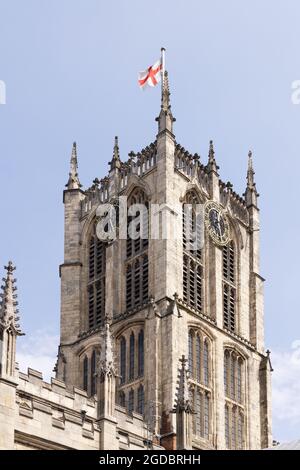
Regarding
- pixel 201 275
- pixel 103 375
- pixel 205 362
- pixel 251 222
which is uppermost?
pixel 251 222

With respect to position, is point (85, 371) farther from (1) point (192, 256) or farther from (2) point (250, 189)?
(2) point (250, 189)

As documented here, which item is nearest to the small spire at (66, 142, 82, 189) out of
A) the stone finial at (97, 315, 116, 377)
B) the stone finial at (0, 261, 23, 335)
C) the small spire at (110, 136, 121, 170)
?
the small spire at (110, 136, 121, 170)

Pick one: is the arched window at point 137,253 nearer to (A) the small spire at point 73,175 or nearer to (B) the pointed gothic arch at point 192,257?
(B) the pointed gothic arch at point 192,257

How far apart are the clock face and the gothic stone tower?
92 millimetres

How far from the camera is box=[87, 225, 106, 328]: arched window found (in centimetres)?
7550

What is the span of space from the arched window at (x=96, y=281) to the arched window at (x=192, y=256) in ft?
19.4

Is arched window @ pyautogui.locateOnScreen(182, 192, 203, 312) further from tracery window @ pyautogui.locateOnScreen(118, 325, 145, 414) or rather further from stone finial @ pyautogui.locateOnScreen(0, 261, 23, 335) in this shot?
stone finial @ pyautogui.locateOnScreen(0, 261, 23, 335)

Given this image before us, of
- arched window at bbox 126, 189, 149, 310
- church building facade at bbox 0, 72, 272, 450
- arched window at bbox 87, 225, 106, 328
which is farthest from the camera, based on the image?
arched window at bbox 87, 225, 106, 328

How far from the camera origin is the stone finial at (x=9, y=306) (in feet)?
137

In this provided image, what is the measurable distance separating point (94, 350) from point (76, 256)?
7.87 metres

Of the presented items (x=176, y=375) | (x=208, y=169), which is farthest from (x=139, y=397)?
(x=208, y=169)
